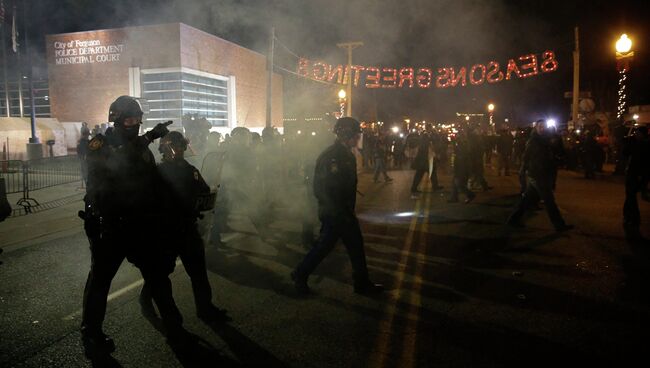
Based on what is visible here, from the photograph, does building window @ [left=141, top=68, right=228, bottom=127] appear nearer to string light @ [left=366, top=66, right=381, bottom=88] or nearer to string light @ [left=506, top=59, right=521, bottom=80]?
string light @ [left=366, top=66, right=381, bottom=88]

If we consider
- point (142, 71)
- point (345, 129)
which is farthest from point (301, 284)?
point (142, 71)

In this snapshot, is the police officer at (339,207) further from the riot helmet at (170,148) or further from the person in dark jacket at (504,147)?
the person in dark jacket at (504,147)

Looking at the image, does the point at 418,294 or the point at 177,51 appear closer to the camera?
the point at 418,294

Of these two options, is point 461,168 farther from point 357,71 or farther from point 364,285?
point 357,71

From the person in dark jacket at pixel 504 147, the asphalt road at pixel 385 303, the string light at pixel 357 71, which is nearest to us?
the asphalt road at pixel 385 303

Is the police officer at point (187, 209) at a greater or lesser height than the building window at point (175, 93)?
lesser

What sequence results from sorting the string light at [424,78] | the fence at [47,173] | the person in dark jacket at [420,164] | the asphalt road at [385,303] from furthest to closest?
the string light at [424,78], the fence at [47,173], the person in dark jacket at [420,164], the asphalt road at [385,303]

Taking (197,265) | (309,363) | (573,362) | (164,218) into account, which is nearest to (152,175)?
(164,218)

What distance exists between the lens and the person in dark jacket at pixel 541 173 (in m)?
6.49

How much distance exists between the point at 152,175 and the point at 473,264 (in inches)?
134

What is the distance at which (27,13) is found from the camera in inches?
547

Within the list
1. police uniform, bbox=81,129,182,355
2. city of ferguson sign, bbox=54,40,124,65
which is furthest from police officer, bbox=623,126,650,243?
city of ferguson sign, bbox=54,40,124,65

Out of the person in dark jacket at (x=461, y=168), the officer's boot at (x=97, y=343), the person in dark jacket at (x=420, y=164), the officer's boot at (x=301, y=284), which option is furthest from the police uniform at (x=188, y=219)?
the person in dark jacket at (x=420, y=164)

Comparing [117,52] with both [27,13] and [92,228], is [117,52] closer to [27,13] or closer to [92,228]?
[27,13]
